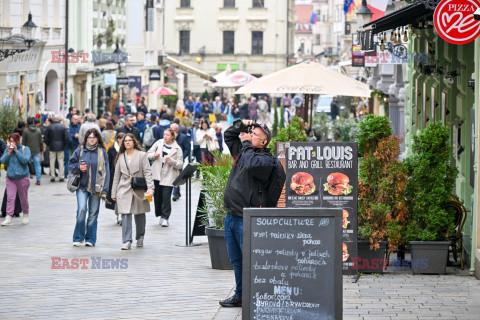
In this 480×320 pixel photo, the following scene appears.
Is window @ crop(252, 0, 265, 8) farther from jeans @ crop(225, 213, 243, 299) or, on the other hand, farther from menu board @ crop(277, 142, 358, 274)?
jeans @ crop(225, 213, 243, 299)

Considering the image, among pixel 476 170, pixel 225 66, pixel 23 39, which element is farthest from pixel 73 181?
pixel 225 66

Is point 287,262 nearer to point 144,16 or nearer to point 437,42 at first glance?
point 437,42

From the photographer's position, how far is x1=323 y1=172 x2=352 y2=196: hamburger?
1130cm

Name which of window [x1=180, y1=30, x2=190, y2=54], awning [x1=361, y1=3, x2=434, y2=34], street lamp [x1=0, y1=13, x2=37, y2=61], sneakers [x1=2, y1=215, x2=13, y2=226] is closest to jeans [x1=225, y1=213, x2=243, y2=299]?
awning [x1=361, y1=3, x2=434, y2=34]

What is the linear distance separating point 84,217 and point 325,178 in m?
4.64

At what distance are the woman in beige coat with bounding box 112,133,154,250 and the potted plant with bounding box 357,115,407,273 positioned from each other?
3615mm

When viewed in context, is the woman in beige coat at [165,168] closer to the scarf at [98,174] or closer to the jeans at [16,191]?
the jeans at [16,191]

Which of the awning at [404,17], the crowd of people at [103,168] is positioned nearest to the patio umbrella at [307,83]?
the awning at [404,17]

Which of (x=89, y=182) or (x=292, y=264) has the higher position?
(x=89, y=182)

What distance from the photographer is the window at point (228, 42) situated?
86.4 m

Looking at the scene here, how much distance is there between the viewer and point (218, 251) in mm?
12570

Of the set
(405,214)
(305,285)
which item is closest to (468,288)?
(405,214)

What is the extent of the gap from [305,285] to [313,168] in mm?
3552

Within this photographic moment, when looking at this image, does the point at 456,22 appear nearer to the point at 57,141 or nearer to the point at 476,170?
the point at 476,170
